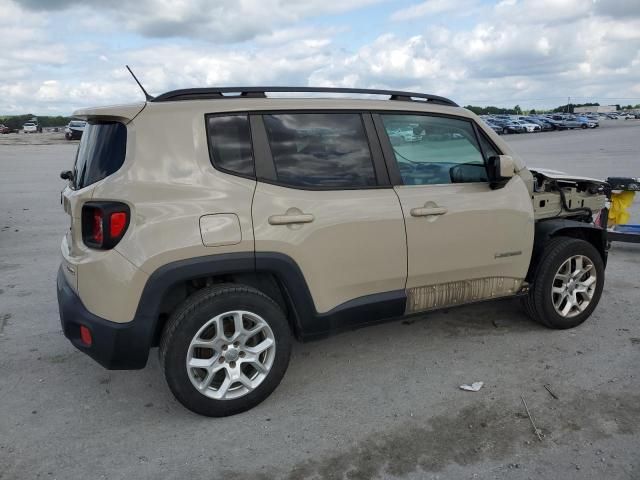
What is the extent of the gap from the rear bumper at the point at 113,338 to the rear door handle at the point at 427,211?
180cm

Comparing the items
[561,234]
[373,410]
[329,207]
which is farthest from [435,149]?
[373,410]

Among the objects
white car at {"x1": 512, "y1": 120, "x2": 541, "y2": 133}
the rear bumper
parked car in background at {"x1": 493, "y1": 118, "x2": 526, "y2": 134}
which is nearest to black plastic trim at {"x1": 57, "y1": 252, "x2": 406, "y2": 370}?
the rear bumper

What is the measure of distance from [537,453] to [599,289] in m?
2.15

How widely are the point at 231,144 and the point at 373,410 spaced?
179cm

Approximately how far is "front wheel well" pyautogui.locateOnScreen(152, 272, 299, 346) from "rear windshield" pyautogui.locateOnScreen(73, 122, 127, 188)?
2.52 ft

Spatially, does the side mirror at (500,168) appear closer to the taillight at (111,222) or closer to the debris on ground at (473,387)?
the debris on ground at (473,387)

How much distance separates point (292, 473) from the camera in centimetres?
274

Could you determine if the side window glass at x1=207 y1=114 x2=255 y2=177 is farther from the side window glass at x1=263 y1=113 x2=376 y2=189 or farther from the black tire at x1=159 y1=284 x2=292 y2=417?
the black tire at x1=159 y1=284 x2=292 y2=417

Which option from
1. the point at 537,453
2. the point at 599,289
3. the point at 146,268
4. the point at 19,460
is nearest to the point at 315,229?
the point at 146,268

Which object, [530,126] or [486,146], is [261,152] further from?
[530,126]

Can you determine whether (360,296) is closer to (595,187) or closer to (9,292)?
(595,187)

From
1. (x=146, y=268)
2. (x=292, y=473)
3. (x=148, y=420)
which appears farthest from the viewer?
(x=148, y=420)

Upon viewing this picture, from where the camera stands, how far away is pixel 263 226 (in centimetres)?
320

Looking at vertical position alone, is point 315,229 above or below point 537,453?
above
